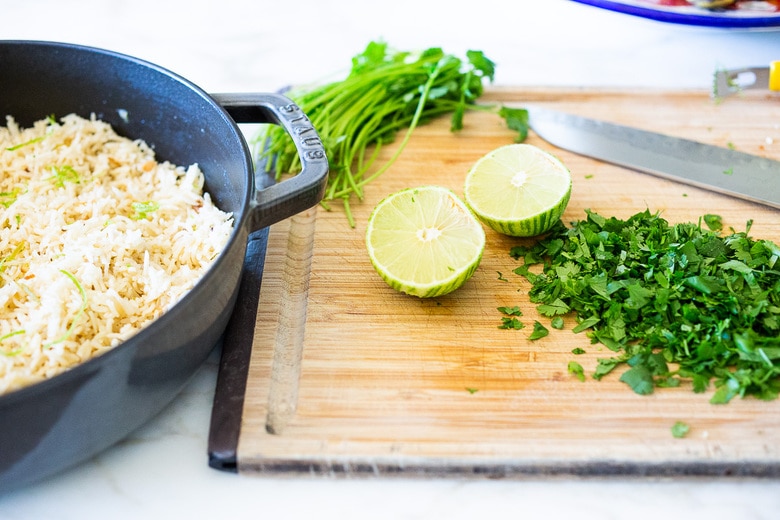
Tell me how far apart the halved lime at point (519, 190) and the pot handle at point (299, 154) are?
400 millimetres

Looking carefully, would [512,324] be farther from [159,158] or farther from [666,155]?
[159,158]

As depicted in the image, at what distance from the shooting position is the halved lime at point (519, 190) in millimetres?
1588

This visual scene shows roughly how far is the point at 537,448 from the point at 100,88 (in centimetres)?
132

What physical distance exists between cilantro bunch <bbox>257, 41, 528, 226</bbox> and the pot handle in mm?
257

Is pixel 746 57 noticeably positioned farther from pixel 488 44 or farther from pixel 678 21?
pixel 488 44

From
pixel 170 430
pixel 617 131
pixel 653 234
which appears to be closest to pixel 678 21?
pixel 617 131

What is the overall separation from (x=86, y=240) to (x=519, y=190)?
0.95m

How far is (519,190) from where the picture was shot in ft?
5.35

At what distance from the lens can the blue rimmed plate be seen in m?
2.16

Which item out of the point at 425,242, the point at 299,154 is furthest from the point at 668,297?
the point at 299,154

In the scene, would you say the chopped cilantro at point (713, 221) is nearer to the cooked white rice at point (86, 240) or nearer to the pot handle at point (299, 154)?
the pot handle at point (299, 154)

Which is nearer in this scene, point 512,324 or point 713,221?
point 512,324

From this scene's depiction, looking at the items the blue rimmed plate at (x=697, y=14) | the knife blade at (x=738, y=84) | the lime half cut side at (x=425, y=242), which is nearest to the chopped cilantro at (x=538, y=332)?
the lime half cut side at (x=425, y=242)

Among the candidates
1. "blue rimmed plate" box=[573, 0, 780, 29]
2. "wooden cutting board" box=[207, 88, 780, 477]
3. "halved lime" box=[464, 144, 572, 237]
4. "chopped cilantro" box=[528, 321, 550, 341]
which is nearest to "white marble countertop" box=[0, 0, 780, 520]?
"wooden cutting board" box=[207, 88, 780, 477]
